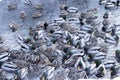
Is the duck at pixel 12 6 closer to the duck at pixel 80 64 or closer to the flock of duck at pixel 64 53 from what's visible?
the flock of duck at pixel 64 53

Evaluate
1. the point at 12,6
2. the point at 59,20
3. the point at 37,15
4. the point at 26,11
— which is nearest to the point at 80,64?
the point at 59,20

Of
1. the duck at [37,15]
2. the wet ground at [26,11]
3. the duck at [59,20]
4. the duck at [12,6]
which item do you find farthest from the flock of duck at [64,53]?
the duck at [12,6]

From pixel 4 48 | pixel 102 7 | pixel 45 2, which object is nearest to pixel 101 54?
pixel 4 48

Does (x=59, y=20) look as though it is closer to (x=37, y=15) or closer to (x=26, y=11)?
(x=37, y=15)

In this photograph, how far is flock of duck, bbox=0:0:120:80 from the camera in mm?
25469

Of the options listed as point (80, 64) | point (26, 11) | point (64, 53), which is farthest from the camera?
point (26, 11)

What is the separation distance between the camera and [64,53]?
88.7ft

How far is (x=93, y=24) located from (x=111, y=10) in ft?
14.0

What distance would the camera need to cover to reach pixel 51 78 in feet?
81.1

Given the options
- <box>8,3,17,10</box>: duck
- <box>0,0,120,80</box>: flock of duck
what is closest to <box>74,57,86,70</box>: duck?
<box>0,0,120,80</box>: flock of duck

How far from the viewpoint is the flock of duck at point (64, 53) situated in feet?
83.6

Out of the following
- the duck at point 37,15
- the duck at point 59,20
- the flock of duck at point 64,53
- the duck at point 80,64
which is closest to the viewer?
the flock of duck at point 64,53

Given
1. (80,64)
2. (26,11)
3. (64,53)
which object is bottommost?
(80,64)

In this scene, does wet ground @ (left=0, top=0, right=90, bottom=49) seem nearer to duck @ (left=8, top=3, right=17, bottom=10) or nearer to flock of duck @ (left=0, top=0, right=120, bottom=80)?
duck @ (left=8, top=3, right=17, bottom=10)
